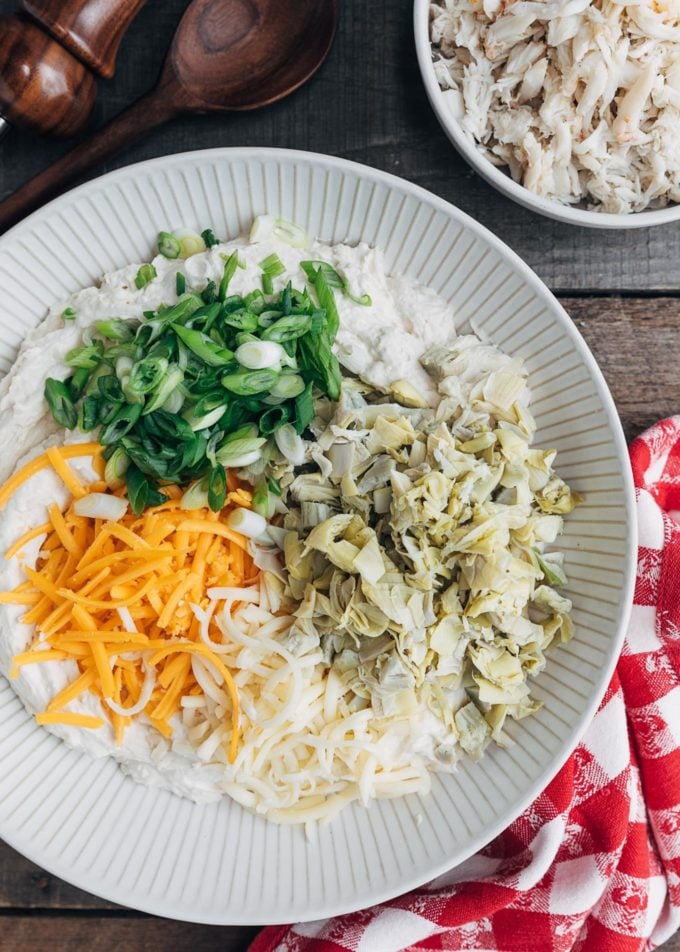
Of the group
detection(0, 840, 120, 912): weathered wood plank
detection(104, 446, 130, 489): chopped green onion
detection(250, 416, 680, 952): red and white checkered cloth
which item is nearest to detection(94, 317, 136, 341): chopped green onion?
detection(104, 446, 130, 489): chopped green onion

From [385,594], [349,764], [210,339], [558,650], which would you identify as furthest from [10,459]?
[558,650]

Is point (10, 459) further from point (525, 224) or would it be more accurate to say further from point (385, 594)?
point (525, 224)

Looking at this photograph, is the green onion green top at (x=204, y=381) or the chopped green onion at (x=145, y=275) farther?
the chopped green onion at (x=145, y=275)

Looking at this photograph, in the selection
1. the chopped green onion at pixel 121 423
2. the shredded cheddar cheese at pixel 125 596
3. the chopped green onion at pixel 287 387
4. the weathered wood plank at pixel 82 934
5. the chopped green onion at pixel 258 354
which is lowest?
the weathered wood plank at pixel 82 934

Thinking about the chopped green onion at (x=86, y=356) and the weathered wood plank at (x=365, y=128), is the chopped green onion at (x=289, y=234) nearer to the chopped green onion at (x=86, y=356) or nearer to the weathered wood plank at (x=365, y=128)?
the weathered wood plank at (x=365, y=128)

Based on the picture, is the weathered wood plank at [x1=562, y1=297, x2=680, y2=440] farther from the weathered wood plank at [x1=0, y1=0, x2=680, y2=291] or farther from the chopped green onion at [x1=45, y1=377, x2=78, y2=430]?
the chopped green onion at [x1=45, y1=377, x2=78, y2=430]

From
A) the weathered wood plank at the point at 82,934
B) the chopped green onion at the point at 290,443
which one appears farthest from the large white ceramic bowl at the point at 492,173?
the weathered wood plank at the point at 82,934
